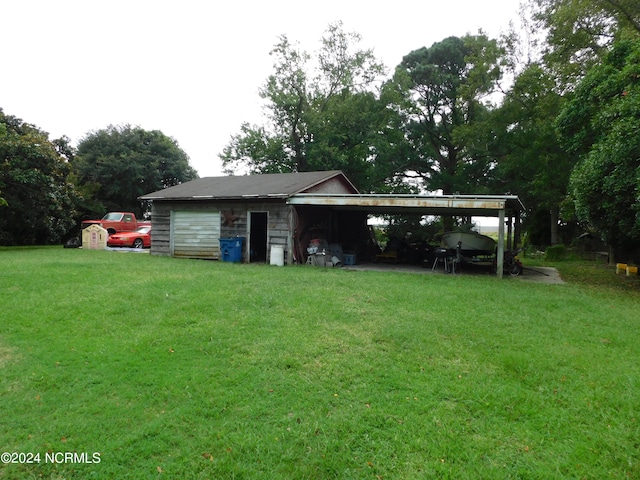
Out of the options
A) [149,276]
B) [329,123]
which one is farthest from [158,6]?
[329,123]

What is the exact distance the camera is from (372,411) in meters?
3.02

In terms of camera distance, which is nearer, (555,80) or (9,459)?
(9,459)

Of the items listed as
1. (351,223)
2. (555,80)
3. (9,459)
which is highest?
(555,80)

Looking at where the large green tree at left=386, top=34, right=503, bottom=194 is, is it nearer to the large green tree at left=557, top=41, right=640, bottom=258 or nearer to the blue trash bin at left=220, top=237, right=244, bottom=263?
the large green tree at left=557, top=41, right=640, bottom=258

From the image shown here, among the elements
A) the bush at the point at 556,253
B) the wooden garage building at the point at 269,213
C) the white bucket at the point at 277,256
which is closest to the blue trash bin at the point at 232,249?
the wooden garage building at the point at 269,213

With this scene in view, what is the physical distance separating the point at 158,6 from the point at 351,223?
1083cm

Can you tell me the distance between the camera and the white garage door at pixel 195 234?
14.3 meters

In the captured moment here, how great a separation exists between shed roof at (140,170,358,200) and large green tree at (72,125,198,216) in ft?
41.4

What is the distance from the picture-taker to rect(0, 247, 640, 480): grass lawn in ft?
8.01

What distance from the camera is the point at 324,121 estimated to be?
24344 mm

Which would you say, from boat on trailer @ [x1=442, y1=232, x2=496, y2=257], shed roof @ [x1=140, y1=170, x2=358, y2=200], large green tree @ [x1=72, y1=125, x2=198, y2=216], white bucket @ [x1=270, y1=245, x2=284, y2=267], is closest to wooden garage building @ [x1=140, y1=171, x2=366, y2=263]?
shed roof @ [x1=140, y1=170, x2=358, y2=200]

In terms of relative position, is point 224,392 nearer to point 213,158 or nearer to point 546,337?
point 546,337

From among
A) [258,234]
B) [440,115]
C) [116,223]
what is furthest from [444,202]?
[116,223]

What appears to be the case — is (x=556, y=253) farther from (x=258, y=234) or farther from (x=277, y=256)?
(x=258, y=234)
